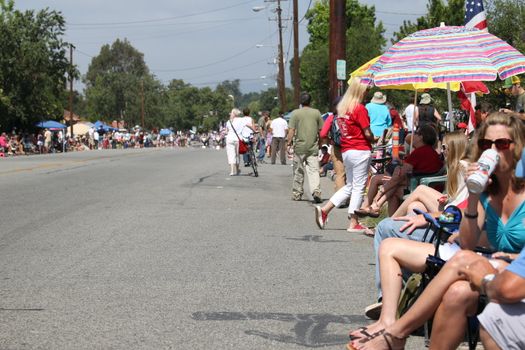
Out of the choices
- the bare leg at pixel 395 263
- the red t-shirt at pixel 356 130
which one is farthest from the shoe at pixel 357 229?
the bare leg at pixel 395 263

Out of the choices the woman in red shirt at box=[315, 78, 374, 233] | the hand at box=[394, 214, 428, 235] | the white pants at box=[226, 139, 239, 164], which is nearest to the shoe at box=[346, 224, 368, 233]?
the woman in red shirt at box=[315, 78, 374, 233]

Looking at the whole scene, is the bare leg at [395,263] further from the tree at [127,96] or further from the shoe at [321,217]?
the tree at [127,96]

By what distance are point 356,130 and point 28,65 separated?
52305 mm

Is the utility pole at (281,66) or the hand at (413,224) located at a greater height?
the utility pole at (281,66)

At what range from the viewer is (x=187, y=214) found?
12758 mm

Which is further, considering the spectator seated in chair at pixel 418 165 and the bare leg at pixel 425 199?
the spectator seated in chair at pixel 418 165

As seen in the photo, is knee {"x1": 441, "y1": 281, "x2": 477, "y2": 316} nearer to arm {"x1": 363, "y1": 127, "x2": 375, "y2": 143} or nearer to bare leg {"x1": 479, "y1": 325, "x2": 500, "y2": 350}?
bare leg {"x1": 479, "y1": 325, "x2": 500, "y2": 350}

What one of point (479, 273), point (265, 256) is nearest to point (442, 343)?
point (479, 273)

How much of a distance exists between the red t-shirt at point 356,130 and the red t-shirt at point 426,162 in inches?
47.3

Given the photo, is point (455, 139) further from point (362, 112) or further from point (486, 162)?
point (362, 112)

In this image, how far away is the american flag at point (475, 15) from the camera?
500 inches

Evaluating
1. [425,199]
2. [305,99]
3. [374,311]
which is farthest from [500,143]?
[305,99]

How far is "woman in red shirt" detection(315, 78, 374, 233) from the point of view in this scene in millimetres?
10906

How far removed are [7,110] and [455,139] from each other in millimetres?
55477
